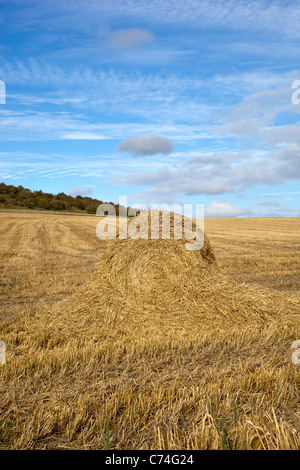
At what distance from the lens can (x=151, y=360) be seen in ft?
14.8

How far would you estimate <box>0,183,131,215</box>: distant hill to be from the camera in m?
67.6

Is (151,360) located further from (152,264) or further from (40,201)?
(40,201)

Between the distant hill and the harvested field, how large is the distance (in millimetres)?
55370

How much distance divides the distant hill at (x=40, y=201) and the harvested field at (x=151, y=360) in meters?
55.4

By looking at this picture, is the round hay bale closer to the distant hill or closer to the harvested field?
the harvested field

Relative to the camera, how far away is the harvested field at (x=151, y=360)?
9.79ft

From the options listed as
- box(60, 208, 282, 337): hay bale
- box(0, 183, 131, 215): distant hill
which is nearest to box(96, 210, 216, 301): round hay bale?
box(60, 208, 282, 337): hay bale

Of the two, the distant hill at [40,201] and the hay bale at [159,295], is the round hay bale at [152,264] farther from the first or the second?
the distant hill at [40,201]

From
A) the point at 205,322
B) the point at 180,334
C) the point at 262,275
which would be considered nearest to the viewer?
the point at 180,334

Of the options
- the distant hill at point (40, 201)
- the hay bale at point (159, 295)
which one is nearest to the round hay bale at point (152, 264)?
the hay bale at point (159, 295)
